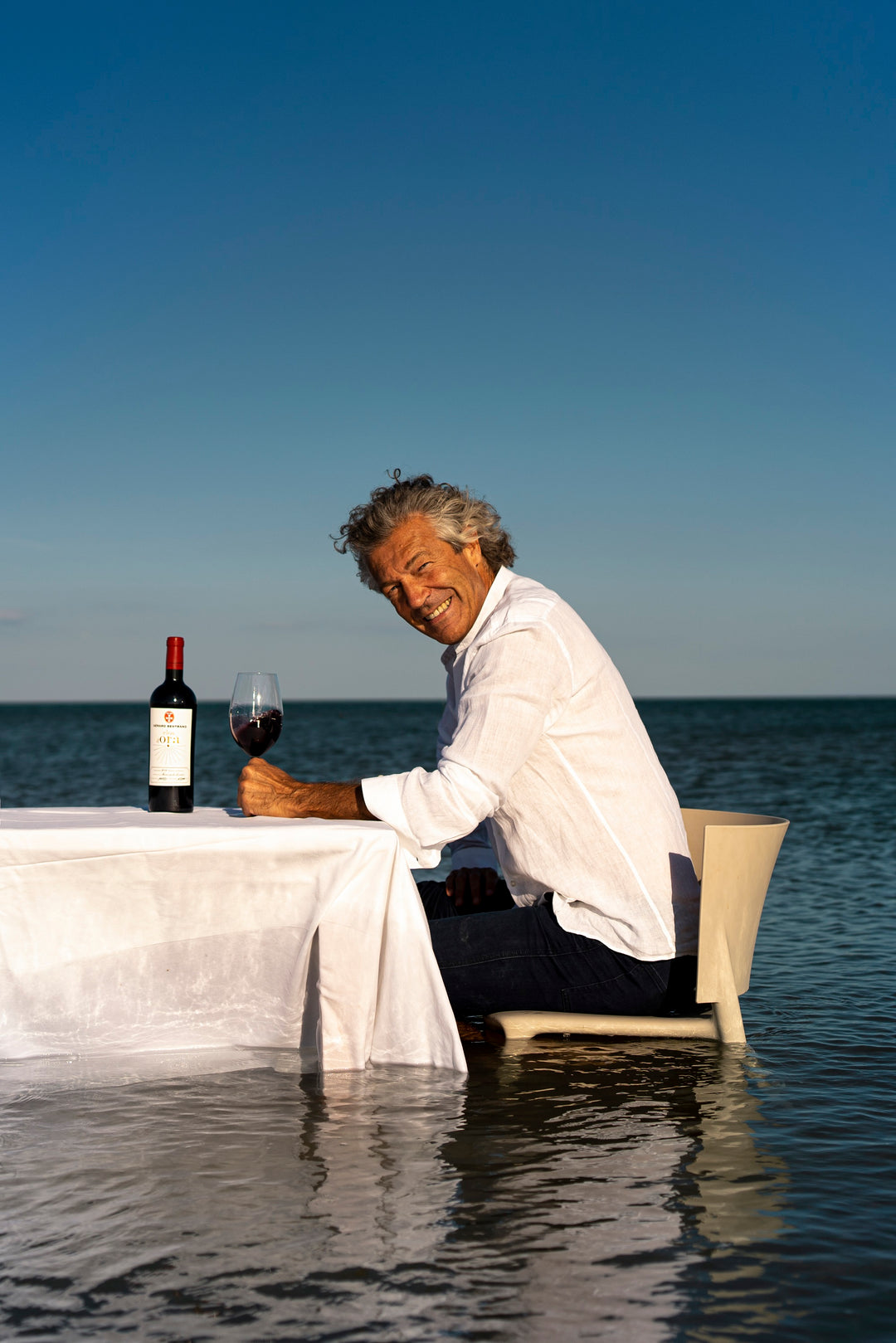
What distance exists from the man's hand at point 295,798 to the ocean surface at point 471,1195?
706 mm

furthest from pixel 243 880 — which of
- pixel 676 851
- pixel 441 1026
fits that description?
pixel 676 851

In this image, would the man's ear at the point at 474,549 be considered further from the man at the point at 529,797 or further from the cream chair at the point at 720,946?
the cream chair at the point at 720,946

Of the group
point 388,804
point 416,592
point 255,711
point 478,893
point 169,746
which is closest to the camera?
point 388,804

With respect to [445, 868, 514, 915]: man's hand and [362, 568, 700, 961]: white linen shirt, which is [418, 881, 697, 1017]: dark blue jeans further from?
[445, 868, 514, 915]: man's hand

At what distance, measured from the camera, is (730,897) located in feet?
9.55

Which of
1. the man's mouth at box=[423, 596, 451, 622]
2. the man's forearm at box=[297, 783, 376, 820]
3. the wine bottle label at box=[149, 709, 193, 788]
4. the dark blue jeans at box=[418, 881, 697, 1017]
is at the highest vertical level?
the man's mouth at box=[423, 596, 451, 622]

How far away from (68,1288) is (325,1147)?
0.81 metres

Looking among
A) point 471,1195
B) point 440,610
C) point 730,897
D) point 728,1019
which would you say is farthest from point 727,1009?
point 440,610

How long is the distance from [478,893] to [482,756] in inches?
35.6

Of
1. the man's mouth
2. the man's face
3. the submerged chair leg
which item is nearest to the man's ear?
the man's face

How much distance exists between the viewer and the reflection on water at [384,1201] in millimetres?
1945

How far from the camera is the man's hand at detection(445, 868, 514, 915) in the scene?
3.53 m

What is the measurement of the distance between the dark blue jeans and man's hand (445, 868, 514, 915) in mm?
442

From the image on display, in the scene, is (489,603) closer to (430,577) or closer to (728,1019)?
(430,577)
